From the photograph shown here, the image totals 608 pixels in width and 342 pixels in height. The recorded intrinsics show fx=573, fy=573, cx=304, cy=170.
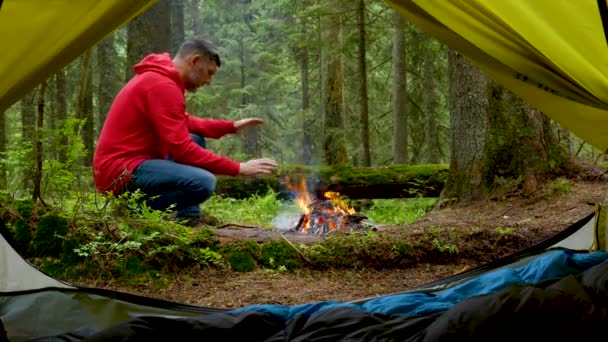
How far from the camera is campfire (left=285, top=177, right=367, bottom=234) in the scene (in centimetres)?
533

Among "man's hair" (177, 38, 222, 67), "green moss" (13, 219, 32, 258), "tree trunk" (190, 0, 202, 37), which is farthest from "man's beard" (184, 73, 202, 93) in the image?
"tree trunk" (190, 0, 202, 37)

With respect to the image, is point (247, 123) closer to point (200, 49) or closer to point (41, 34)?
point (200, 49)

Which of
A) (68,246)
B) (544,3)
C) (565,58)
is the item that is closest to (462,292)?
(565,58)

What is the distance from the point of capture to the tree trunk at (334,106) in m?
9.32

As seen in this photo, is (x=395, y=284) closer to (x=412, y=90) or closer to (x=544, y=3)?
(x=544, y=3)

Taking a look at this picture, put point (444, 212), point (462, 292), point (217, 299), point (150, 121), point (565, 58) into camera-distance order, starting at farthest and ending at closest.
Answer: point (444, 212) → point (150, 121) → point (217, 299) → point (462, 292) → point (565, 58)

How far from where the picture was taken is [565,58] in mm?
2416

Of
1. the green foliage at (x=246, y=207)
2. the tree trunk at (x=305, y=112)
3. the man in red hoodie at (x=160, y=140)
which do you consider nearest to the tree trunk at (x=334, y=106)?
the green foliage at (x=246, y=207)

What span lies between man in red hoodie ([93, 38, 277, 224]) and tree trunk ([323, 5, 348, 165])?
14.9 ft

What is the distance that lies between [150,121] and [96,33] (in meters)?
2.22

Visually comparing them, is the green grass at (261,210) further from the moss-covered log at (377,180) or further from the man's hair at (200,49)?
the man's hair at (200,49)

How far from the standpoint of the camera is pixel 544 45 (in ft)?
7.97

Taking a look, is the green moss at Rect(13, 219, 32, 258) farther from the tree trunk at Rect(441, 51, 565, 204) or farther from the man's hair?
the tree trunk at Rect(441, 51, 565, 204)

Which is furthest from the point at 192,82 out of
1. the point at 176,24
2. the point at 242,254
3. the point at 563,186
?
the point at 176,24
